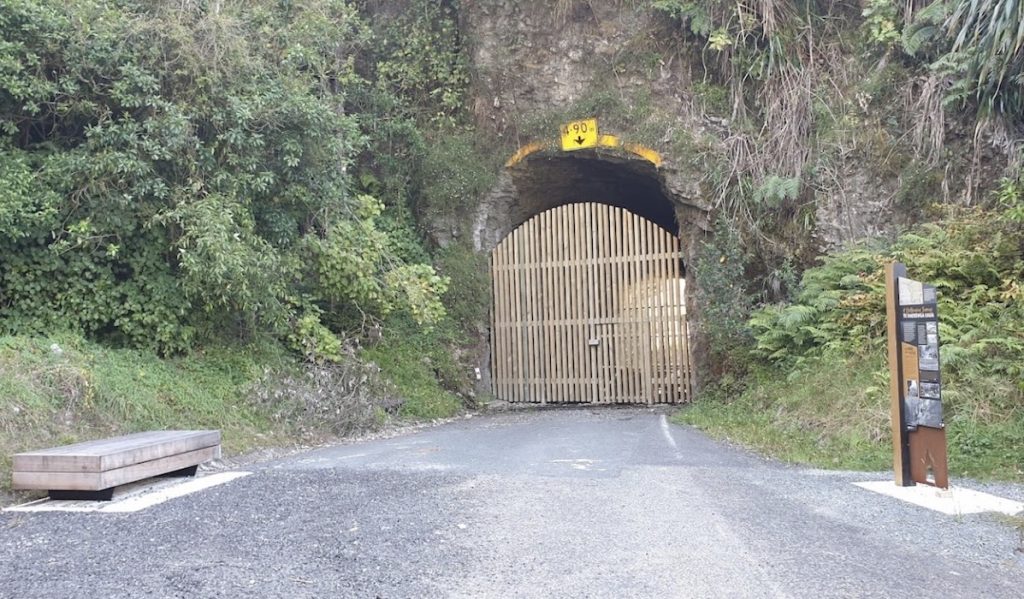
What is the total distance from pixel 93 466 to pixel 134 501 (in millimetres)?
404

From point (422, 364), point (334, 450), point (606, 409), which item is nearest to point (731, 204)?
point (606, 409)

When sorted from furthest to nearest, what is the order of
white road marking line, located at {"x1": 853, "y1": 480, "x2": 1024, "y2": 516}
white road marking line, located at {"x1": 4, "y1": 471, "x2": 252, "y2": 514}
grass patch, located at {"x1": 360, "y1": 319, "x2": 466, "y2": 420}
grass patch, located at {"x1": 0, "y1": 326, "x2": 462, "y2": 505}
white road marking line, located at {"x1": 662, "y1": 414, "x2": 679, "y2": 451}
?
grass patch, located at {"x1": 360, "y1": 319, "x2": 466, "y2": 420} → white road marking line, located at {"x1": 662, "y1": 414, "x2": 679, "y2": 451} → grass patch, located at {"x1": 0, "y1": 326, "x2": 462, "y2": 505} → white road marking line, located at {"x1": 4, "y1": 471, "x2": 252, "y2": 514} → white road marking line, located at {"x1": 853, "y1": 480, "x2": 1024, "y2": 516}

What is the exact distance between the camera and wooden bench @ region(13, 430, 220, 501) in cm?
552

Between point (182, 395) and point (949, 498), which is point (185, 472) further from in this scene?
point (949, 498)

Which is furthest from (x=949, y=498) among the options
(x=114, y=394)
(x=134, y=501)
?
(x=114, y=394)

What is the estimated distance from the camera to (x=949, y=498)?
5.49 metres

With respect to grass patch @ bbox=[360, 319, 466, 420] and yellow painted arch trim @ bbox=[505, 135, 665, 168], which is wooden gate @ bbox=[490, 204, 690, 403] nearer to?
yellow painted arch trim @ bbox=[505, 135, 665, 168]

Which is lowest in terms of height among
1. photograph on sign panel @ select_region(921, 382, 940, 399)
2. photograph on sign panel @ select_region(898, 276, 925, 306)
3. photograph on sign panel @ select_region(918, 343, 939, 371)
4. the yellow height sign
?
photograph on sign panel @ select_region(921, 382, 940, 399)

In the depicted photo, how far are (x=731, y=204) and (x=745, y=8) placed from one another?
334cm

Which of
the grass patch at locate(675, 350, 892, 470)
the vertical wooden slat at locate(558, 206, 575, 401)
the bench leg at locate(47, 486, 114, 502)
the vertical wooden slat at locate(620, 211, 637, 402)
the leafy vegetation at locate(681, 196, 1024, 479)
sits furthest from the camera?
the vertical wooden slat at locate(558, 206, 575, 401)

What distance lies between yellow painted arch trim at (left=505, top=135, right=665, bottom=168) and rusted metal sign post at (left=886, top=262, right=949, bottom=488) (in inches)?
343

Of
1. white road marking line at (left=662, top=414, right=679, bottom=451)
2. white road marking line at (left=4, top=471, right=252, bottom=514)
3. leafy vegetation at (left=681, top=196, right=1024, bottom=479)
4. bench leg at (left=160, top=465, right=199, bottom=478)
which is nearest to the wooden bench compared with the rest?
white road marking line at (left=4, top=471, right=252, bottom=514)

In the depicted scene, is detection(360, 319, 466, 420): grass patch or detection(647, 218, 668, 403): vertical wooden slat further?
detection(647, 218, 668, 403): vertical wooden slat

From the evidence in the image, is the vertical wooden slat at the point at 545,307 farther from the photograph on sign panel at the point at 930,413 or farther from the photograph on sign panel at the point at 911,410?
the photograph on sign panel at the point at 930,413
